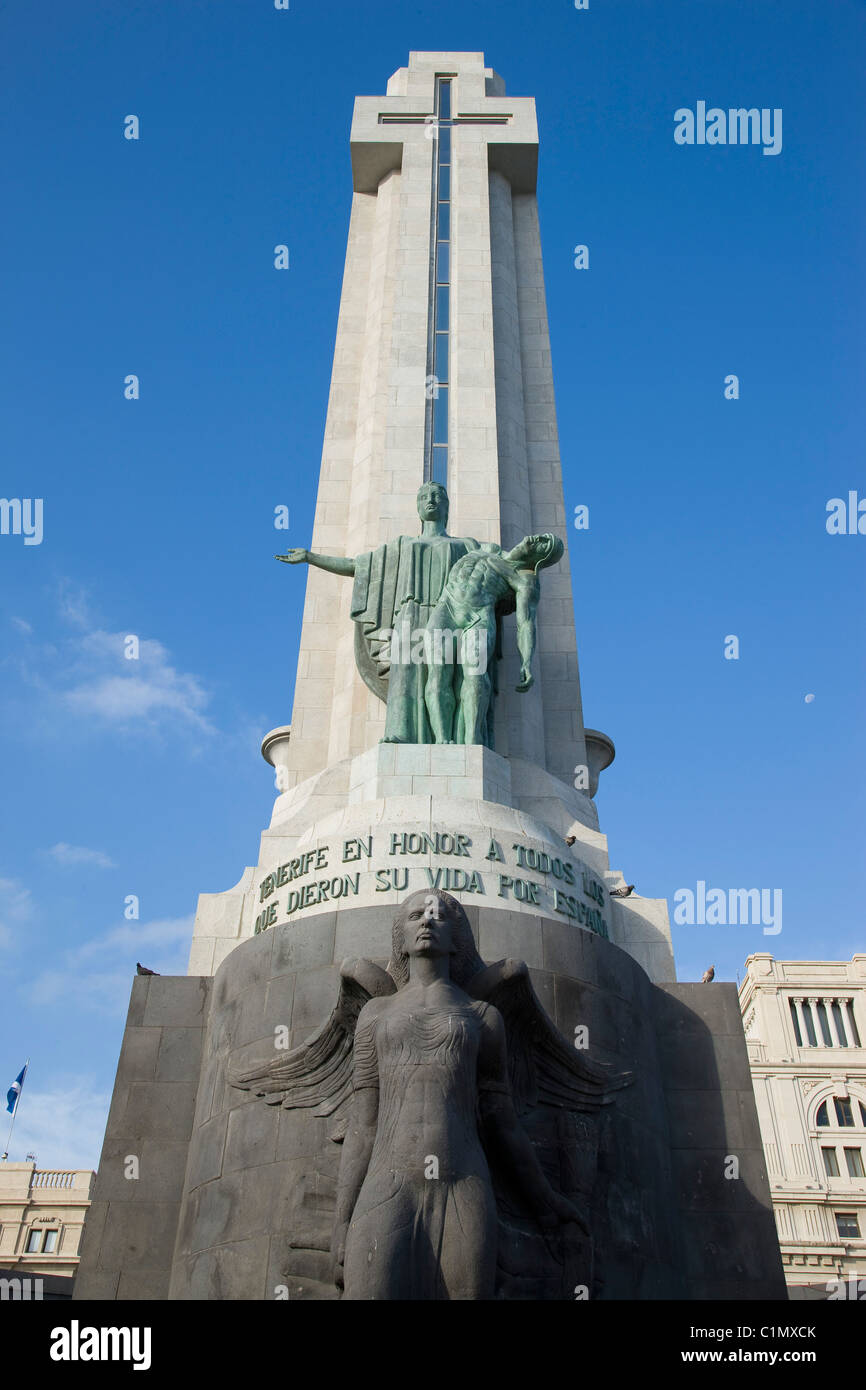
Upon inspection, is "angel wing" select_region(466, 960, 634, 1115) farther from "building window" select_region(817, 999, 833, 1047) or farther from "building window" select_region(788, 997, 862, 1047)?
"building window" select_region(817, 999, 833, 1047)

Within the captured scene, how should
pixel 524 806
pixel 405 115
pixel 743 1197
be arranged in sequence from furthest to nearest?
1. pixel 405 115
2. pixel 524 806
3. pixel 743 1197

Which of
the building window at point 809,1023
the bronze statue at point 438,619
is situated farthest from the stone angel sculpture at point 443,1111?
the building window at point 809,1023

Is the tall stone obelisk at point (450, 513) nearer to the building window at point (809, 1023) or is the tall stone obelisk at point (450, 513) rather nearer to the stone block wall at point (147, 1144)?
the stone block wall at point (147, 1144)

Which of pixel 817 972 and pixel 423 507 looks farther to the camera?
pixel 817 972

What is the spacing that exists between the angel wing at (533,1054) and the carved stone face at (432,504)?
8.64 meters

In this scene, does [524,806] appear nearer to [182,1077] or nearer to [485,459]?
[182,1077]

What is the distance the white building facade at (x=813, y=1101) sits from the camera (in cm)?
4619

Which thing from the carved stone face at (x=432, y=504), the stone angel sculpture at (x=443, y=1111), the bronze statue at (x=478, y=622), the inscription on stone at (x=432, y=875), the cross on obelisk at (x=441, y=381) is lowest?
the stone angel sculpture at (x=443, y=1111)

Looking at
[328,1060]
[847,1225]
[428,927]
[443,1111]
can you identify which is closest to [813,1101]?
[847,1225]

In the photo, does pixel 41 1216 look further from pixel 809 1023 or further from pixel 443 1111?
pixel 443 1111

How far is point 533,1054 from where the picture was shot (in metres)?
10.3
